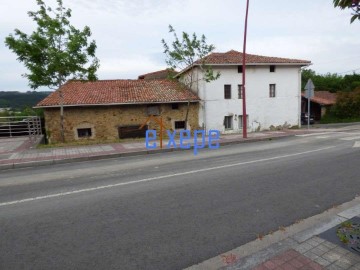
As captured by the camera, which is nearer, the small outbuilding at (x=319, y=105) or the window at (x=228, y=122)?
the window at (x=228, y=122)

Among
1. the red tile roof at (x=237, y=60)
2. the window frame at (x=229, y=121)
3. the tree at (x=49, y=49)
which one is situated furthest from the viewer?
the window frame at (x=229, y=121)

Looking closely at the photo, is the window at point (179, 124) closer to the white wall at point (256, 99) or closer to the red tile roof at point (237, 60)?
the white wall at point (256, 99)

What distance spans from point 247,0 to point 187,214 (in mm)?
14138

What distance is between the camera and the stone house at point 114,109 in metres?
17.8

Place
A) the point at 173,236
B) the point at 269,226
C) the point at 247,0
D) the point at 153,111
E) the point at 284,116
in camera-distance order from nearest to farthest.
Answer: the point at 173,236 < the point at 269,226 < the point at 247,0 < the point at 153,111 < the point at 284,116

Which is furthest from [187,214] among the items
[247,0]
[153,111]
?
[153,111]

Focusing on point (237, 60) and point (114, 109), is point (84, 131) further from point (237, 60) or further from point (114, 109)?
point (237, 60)

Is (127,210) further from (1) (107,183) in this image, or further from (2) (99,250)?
(1) (107,183)

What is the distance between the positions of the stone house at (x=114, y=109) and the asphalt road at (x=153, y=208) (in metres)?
10.2

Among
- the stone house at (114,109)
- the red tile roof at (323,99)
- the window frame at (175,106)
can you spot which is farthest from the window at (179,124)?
the red tile roof at (323,99)

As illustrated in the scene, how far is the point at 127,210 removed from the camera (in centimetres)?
466

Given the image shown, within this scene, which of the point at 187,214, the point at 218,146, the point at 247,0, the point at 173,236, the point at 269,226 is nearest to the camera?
the point at 173,236

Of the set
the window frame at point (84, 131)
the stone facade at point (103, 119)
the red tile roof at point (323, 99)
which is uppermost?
the red tile roof at point (323, 99)

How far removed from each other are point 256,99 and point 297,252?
64.7 feet
